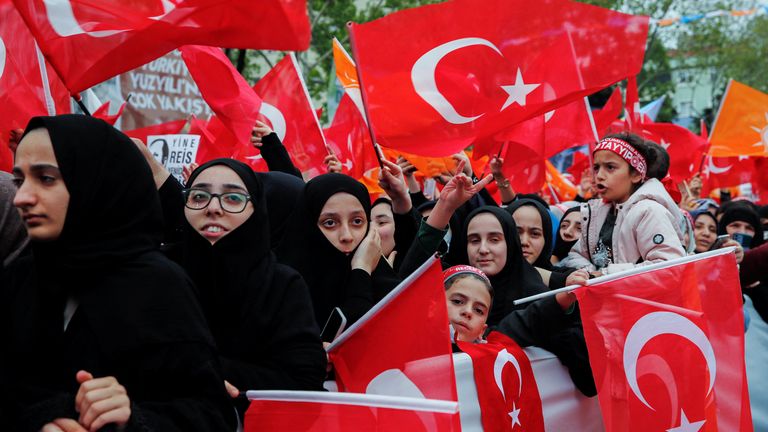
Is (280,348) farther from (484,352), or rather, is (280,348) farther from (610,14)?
(610,14)

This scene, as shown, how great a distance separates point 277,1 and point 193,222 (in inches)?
53.5

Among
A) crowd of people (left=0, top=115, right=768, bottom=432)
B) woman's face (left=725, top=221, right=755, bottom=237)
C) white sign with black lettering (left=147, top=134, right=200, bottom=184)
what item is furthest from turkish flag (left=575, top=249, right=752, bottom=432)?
white sign with black lettering (left=147, top=134, right=200, bottom=184)

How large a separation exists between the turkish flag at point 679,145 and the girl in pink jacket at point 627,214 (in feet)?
17.1

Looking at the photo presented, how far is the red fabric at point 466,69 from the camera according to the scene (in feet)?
16.3

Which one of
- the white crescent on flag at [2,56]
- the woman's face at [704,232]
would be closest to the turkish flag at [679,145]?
the woman's face at [704,232]

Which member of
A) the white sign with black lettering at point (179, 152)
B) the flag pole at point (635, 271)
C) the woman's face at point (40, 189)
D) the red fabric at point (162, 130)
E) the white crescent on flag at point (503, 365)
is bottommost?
the white crescent on flag at point (503, 365)

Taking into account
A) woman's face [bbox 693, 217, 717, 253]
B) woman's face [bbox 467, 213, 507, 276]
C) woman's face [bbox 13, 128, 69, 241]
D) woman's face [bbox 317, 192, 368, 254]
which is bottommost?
woman's face [bbox 693, 217, 717, 253]

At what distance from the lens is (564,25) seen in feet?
16.9

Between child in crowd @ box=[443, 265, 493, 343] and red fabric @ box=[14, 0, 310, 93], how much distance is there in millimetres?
1341

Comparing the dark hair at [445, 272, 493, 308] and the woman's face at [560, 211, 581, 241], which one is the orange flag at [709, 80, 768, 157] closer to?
the woman's face at [560, 211, 581, 241]

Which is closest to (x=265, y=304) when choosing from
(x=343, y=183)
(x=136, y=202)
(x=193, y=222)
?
(x=193, y=222)

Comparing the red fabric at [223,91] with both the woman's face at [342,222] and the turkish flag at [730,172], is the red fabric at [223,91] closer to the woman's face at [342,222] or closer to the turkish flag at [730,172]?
the woman's face at [342,222]

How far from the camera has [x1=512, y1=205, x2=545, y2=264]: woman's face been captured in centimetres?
575

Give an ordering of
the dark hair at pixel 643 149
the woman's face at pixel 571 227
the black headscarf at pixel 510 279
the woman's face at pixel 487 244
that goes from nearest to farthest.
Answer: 1. the black headscarf at pixel 510 279
2. the woman's face at pixel 487 244
3. the dark hair at pixel 643 149
4. the woman's face at pixel 571 227
